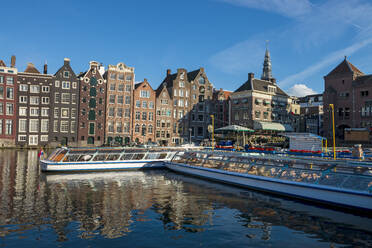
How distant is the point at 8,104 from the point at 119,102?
2429 cm

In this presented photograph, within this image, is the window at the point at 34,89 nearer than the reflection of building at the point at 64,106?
Yes

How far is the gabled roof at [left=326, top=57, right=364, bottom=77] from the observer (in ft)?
244

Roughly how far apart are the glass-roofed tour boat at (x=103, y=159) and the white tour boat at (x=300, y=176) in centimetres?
652

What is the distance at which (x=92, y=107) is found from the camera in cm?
7238

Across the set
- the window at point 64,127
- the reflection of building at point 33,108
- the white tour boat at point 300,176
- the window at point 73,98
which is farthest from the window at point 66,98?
the white tour boat at point 300,176

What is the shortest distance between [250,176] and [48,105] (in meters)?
60.5

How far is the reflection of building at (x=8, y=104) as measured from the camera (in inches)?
2603

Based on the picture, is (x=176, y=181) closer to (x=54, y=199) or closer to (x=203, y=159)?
(x=203, y=159)

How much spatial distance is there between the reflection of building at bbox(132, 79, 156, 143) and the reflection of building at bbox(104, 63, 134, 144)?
132cm

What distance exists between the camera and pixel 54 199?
59.4 ft

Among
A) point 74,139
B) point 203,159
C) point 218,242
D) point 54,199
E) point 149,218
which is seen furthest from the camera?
point 74,139

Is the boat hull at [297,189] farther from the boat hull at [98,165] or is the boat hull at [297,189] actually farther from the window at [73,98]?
the window at [73,98]

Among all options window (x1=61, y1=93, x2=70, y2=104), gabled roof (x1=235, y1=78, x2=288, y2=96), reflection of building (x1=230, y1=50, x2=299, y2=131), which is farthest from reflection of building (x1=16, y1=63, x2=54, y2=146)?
gabled roof (x1=235, y1=78, x2=288, y2=96)

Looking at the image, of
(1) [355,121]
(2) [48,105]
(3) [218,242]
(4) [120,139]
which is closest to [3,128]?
(2) [48,105]
